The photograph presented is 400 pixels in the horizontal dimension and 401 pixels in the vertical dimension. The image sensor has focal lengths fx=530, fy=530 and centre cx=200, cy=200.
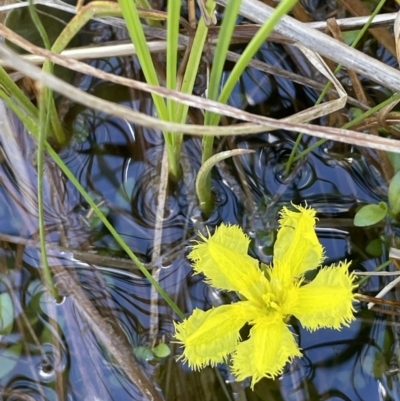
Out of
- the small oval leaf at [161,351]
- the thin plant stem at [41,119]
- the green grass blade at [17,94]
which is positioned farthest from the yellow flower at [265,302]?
the green grass blade at [17,94]

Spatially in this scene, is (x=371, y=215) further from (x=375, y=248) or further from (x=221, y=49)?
(x=221, y=49)

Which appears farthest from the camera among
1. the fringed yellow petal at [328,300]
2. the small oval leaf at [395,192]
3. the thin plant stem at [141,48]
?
the small oval leaf at [395,192]

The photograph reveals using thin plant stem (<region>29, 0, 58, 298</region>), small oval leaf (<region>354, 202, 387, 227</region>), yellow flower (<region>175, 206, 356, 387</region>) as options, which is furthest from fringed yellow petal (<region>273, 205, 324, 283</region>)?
thin plant stem (<region>29, 0, 58, 298</region>)

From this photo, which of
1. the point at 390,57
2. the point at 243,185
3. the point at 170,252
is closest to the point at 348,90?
Answer: the point at 390,57

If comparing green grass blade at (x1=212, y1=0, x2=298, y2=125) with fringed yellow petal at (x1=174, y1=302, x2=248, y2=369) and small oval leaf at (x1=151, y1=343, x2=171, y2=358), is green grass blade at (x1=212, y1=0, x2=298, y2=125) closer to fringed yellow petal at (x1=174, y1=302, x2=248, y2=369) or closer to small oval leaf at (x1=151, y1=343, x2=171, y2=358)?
fringed yellow petal at (x1=174, y1=302, x2=248, y2=369)

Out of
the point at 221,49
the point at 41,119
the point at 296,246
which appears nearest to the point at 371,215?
the point at 296,246

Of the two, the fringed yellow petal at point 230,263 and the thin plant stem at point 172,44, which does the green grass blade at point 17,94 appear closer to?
the thin plant stem at point 172,44

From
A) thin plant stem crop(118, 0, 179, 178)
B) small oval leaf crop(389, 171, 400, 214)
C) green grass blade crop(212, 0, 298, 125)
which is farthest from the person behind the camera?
small oval leaf crop(389, 171, 400, 214)
